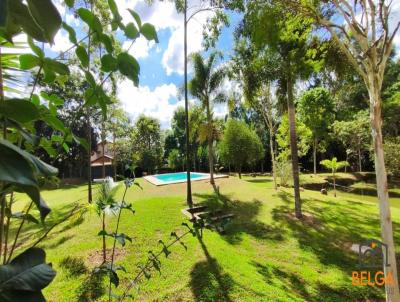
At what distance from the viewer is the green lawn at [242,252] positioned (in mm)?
4520

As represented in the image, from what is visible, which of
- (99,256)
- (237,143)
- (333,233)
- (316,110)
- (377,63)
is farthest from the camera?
(316,110)

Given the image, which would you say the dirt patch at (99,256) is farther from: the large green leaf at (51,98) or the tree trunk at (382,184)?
the large green leaf at (51,98)

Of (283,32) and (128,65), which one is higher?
(283,32)

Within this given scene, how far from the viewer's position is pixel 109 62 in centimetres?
72

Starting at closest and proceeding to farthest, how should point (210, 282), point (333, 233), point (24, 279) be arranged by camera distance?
1. point (24, 279)
2. point (210, 282)
3. point (333, 233)

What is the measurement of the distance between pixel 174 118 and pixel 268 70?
83.2ft

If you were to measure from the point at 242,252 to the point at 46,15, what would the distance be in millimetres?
6504

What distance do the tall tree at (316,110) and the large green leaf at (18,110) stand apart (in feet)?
79.2

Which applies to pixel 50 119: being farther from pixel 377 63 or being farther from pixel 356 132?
pixel 356 132

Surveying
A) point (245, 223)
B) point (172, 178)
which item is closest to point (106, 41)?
point (245, 223)

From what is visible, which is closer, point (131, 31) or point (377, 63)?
point (131, 31)

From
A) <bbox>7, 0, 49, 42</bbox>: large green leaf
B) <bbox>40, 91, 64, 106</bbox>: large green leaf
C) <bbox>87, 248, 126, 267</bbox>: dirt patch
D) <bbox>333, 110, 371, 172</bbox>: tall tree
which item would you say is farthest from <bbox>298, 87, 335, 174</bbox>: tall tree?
<bbox>7, 0, 49, 42</bbox>: large green leaf

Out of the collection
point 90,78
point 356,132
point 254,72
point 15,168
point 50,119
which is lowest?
point 15,168

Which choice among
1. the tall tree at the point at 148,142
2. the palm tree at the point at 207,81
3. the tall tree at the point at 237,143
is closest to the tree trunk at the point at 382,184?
the palm tree at the point at 207,81
